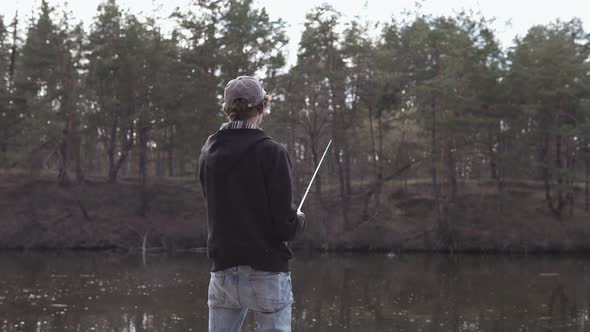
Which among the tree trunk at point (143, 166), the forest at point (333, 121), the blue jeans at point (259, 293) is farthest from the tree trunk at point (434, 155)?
the blue jeans at point (259, 293)

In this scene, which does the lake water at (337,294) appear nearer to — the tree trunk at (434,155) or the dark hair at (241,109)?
the tree trunk at (434,155)

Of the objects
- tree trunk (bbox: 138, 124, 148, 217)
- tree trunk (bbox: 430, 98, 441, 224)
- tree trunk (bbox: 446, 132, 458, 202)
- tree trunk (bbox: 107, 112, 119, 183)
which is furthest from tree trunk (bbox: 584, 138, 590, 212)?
tree trunk (bbox: 107, 112, 119, 183)

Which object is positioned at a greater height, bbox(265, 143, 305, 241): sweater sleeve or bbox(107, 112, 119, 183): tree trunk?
bbox(107, 112, 119, 183): tree trunk

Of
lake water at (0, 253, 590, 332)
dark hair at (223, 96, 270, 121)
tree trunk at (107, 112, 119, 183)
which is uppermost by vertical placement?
tree trunk at (107, 112, 119, 183)

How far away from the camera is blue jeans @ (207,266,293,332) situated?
2.96 m

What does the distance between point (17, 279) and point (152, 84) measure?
14508mm

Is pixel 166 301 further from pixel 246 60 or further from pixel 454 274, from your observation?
pixel 246 60

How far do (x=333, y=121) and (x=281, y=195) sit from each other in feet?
88.0

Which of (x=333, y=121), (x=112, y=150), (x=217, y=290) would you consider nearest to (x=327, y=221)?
(x=333, y=121)

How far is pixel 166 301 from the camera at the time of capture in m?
14.3

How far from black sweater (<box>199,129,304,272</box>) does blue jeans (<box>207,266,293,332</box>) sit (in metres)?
0.04

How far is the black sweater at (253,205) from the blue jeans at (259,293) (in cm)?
4

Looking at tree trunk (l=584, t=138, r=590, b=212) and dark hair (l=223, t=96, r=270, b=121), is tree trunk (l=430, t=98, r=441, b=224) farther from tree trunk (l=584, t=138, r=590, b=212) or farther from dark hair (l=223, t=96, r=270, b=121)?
dark hair (l=223, t=96, r=270, b=121)

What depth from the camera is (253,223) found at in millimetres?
2965
